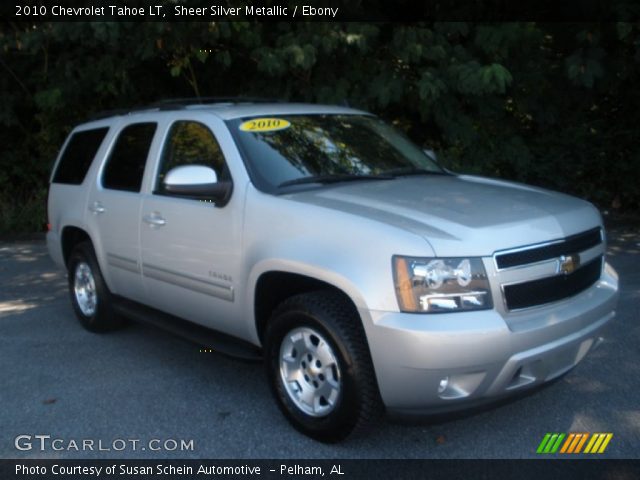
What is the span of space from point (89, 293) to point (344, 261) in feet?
10.6

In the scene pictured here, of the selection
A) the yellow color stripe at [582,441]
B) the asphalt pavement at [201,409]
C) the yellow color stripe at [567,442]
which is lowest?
the asphalt pavement at [201,409]

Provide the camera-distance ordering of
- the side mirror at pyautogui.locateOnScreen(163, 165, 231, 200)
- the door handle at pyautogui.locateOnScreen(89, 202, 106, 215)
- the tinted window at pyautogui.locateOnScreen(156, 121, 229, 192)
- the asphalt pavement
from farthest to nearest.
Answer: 1. the door handle at pyautogui.locateOnScreen(89, 202, 106, 215)
2. the tinted window at pyautogui.locateOnScreen(156, 121, 229, 192)
3. the side mirror at pyautogui.locateOnScreen(163, 165, 231, 200)
4. the asphalt pavement

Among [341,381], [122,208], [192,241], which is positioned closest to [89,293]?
[122,208]

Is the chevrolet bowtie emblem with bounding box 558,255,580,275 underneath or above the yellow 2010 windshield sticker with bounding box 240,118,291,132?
underneath

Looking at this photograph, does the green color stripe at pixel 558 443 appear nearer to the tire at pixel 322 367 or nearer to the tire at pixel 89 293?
the tire at pixel 322 367

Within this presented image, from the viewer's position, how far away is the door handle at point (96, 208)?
5.47 m

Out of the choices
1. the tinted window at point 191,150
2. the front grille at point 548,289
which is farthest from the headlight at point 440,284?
the tinted window at point 191,150

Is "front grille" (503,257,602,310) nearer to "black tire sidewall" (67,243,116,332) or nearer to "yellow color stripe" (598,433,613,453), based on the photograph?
"yellow color stripe" (598,433,613,453)

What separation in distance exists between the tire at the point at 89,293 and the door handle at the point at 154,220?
1.06 metres

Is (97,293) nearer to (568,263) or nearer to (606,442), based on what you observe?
(568,263)

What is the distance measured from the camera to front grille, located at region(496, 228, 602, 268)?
3.38 meters

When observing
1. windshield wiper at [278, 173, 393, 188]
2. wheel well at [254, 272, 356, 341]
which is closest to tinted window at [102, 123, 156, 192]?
windshield wiper at [278, 173, 393, 188]

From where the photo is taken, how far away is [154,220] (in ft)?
15.6

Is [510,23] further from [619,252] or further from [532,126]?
[619,252]
